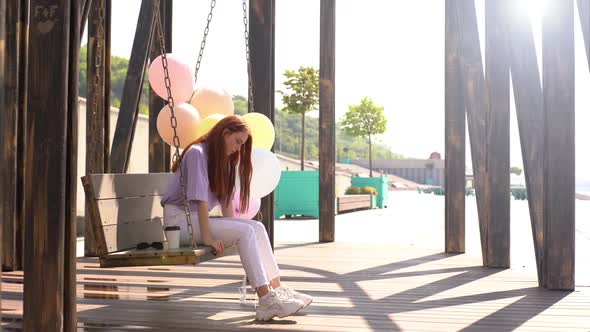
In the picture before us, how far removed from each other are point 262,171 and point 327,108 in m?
5.09

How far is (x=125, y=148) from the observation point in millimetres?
7883

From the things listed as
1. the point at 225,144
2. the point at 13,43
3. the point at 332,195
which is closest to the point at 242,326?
the point at 225,144

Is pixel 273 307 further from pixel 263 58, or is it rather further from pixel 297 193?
pixel 297 193

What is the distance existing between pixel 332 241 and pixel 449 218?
6.82 ft

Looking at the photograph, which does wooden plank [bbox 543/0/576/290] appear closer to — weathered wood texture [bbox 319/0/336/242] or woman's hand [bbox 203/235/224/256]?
woman's hand [bbox 203/235/224/256]

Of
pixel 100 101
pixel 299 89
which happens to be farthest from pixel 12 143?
pixel 299 89

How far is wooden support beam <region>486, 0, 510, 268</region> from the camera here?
697cm

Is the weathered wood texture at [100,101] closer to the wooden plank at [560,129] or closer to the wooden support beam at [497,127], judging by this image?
the wooden support beam at [497,127]

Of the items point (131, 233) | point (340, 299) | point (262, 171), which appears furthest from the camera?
point (262, 171)

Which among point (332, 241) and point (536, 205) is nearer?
point (536, 205)

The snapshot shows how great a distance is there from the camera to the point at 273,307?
4230 mm

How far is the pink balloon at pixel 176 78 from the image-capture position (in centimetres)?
579

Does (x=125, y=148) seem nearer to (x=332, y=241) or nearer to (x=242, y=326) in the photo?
(x=332, y=241)

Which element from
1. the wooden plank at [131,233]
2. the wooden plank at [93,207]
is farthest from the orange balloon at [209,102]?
the wooden plank at [93,207]
